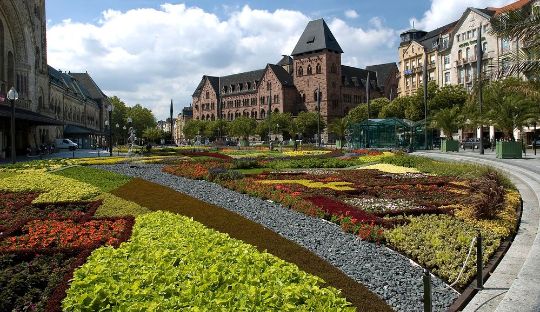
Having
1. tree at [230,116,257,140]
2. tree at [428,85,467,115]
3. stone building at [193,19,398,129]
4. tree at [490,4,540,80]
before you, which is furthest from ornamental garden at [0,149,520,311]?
stone building at [193,19,398,129]

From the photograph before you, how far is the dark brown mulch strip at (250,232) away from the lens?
7.20 meters

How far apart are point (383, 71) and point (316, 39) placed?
28.7 m

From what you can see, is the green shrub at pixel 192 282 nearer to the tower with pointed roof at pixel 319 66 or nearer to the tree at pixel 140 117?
the tower with pointed roof at pixel 319 66

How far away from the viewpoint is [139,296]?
15.7ft

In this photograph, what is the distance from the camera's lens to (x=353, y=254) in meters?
9.20

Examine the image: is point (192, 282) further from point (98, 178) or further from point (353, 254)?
point (98, 178)

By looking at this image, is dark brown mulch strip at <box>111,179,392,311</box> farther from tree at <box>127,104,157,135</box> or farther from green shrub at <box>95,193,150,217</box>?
tree at <box>127,104,157,135</box>

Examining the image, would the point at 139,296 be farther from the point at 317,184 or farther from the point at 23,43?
the point at 23,43

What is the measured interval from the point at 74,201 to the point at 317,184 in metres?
8.92

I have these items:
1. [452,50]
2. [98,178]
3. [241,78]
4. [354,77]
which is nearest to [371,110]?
[452,50]

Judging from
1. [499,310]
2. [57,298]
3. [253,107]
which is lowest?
[499,310]

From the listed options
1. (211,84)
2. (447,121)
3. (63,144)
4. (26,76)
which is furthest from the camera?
(211,84)

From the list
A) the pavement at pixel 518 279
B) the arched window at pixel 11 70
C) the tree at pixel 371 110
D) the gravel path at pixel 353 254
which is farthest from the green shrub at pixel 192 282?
the tree at pixel 371 110

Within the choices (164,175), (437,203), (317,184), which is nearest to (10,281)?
(437,203)
